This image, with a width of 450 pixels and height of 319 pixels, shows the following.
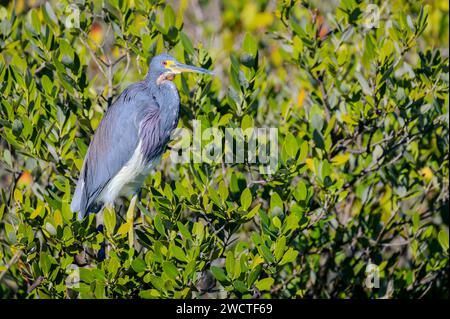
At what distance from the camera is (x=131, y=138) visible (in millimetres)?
3414

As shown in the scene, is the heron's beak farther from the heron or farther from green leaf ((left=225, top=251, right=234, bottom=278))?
green leaf ((left=225, top=251, right=234, bottom=278))

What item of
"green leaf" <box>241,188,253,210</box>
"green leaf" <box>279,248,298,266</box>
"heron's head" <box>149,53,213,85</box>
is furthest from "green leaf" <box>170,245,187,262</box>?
"heron's head" <box>149,53,213,85</box>

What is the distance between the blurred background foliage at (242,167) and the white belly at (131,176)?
8 cm

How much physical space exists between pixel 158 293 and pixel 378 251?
1.52m

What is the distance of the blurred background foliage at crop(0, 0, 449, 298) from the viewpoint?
9.53 ft

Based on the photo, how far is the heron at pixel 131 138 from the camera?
10.6 ft

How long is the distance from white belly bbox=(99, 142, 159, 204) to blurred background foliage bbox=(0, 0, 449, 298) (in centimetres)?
8

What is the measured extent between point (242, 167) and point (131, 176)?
585mm

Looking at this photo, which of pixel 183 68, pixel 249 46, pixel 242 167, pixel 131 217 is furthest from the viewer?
pixel 242 167

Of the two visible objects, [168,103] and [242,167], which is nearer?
[168,103]

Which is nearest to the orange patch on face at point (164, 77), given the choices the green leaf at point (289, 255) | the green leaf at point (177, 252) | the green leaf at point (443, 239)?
the green leaf at point (177, 252)

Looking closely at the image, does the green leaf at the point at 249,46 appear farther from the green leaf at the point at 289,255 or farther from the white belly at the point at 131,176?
the green leaf at the point at 289,255

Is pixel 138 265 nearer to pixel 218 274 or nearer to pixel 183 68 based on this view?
pixel 218 274

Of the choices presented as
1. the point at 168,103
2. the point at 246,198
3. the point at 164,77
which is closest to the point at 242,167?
the point at 168,103
